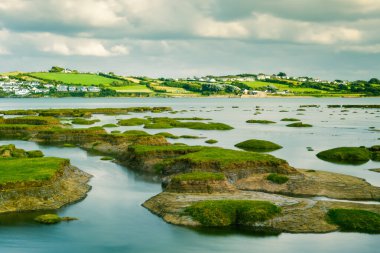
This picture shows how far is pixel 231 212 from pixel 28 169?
24.5 m

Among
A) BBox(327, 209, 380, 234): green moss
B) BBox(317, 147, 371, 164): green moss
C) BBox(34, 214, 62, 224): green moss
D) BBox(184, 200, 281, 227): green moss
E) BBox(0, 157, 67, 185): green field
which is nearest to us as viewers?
BBox(327, 209, 380, 234): green moss

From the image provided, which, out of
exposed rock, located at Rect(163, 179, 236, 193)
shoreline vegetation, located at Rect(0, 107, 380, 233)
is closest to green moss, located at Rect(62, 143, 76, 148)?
shoreline vegetation, located at Rect(0, 107, 380, 233)

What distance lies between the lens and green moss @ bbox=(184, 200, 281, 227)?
1571 inches

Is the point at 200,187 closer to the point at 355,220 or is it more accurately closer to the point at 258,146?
the point at 355,220

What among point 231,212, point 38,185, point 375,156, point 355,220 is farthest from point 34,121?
point 355,220

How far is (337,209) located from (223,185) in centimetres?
1190

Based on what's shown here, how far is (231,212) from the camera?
40.8m

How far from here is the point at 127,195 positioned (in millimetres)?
52750

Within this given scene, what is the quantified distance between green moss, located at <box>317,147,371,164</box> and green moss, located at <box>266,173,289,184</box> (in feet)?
84.7

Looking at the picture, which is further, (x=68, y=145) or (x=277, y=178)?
(x=68, y=145)

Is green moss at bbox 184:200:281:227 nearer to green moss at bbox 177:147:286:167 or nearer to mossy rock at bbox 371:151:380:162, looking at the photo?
green moss at bbox 177:147:286:167

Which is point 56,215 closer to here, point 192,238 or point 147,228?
point 147,228

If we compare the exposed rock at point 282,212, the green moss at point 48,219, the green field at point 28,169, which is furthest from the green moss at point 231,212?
the green field at point 28,169

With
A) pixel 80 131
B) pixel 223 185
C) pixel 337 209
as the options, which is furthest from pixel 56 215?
pixel 80 131
